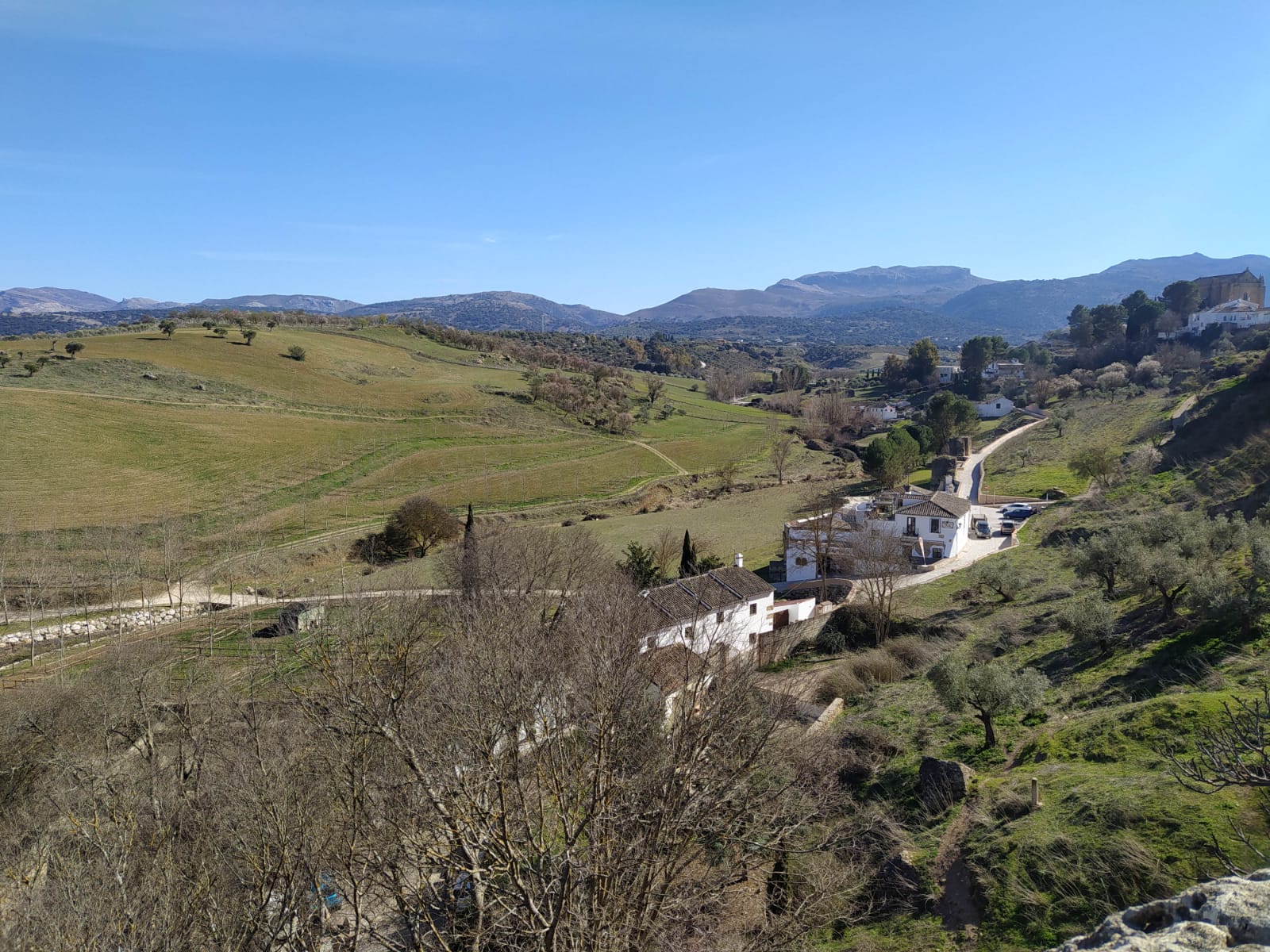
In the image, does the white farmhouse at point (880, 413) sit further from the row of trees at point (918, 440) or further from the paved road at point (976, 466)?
the paved road at point (976, 466)

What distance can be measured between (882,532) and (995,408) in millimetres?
66293

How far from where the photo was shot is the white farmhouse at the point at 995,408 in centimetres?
9806

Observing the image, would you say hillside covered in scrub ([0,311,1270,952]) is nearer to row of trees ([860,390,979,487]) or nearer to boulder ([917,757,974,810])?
boulder ([917,757,974,810])

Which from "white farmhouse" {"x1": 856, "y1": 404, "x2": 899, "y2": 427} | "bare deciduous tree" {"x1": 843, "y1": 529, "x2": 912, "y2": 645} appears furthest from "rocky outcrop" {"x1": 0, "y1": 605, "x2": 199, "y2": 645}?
"white farmhouse" {"x1": 856, "y1": 404, "x2": 899, "y2": 427}

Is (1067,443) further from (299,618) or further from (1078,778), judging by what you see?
(299,618)

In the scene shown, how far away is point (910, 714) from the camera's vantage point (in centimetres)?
2203

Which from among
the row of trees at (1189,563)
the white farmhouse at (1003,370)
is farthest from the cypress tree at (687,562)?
the white farmhouse at (1003,370)

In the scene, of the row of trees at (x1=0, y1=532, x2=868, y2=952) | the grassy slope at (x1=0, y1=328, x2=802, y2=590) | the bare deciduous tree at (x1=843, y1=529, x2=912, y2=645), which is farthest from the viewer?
the grassy slope at (x1=0, y1=328, x2=802, y2=590)

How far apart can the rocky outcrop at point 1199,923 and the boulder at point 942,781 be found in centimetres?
900

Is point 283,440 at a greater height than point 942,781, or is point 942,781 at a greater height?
point 283,440

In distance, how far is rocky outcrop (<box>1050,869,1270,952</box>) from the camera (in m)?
6.27

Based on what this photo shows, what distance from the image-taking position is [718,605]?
3266cm

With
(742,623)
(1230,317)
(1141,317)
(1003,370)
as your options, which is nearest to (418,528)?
(742,623)

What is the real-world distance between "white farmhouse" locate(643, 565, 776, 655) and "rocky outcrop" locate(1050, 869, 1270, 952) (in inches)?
767
